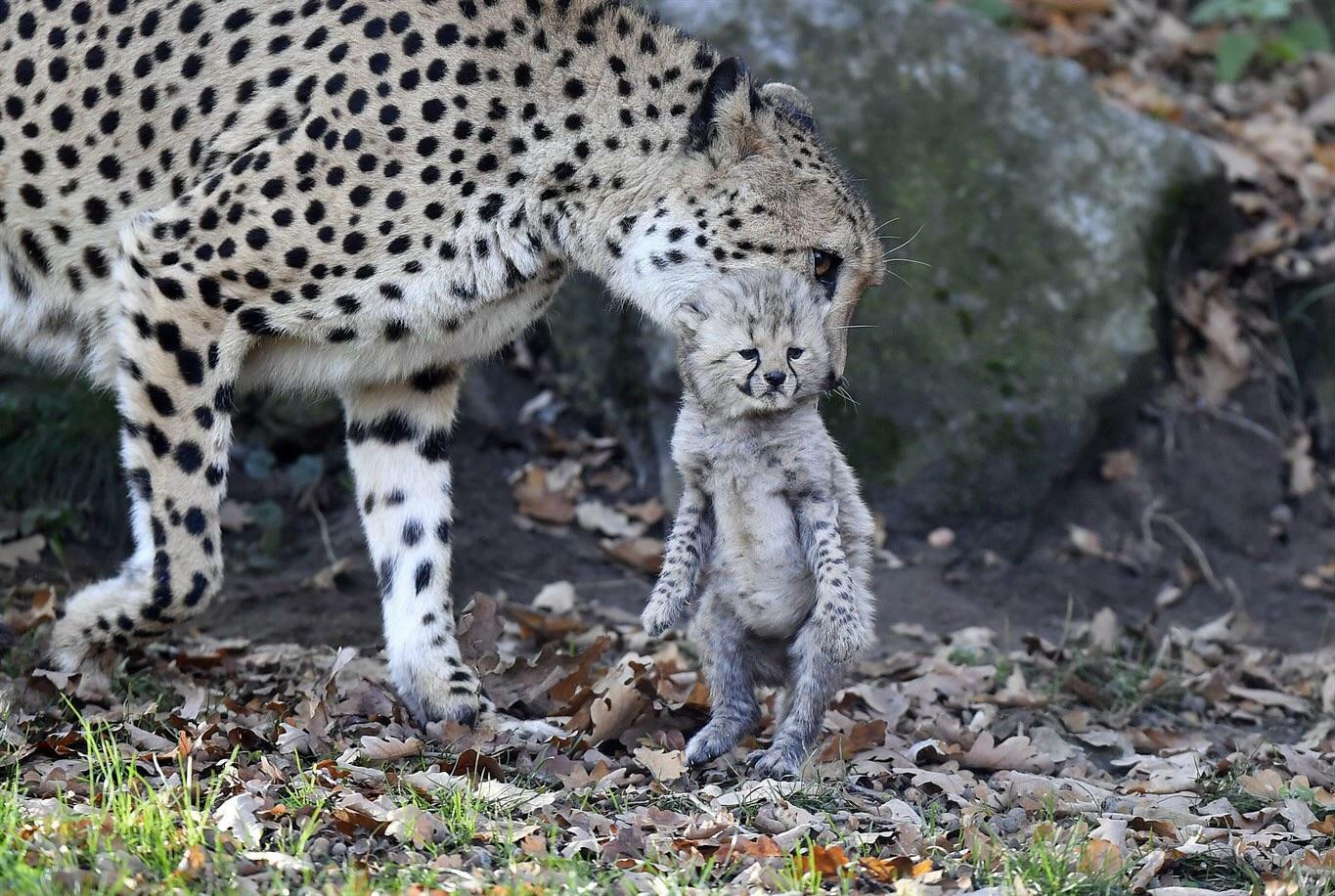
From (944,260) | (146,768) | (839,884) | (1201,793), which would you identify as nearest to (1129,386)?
(944,260)

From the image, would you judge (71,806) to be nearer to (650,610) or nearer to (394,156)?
(650,610)

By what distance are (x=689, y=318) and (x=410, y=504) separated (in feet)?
4.87

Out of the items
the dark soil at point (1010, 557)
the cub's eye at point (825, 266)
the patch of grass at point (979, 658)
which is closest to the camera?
the cub's eye at point (825, 266)

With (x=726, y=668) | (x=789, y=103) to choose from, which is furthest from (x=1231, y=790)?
(x=789, y=103)

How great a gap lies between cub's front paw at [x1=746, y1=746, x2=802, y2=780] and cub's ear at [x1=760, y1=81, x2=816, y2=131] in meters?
2.10

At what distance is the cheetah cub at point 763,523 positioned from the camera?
Answer: 4383 millimetres

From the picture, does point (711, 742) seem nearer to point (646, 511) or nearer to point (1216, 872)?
point (1216, 872)

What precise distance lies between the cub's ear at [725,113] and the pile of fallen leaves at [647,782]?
1.74m

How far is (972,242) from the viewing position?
7.80 m

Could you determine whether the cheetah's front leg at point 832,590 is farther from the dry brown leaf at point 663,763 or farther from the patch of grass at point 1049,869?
the patch of grass at point 1049,869

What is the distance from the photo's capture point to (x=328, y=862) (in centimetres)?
369

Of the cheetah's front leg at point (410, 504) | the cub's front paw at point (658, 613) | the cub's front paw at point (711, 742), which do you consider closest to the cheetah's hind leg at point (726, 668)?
the cub's front paw at point (711, 742)

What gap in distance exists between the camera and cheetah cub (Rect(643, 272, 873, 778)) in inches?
173

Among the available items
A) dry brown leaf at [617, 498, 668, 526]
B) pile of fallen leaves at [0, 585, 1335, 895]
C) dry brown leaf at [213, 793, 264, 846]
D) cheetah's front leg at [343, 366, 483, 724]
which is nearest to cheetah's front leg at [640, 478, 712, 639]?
pile of fallen leaves at [0, 585, 1335, 895]
